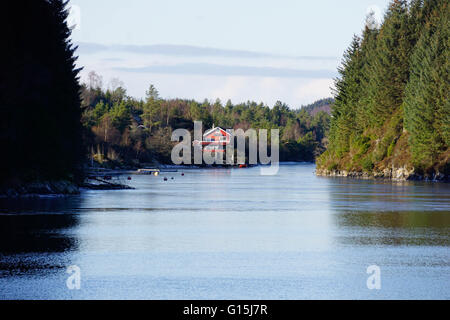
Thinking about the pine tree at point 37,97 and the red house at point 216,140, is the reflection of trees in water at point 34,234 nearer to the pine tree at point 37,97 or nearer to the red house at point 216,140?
the pine tree at point 37,97

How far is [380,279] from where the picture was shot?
2573 cm

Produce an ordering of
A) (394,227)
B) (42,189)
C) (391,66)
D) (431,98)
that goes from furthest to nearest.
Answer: (391,66)
(431,98)
(42,189)
(394,227)

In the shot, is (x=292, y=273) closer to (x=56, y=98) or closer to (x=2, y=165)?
(x=2, y=165)

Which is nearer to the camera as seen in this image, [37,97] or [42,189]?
[42,189]

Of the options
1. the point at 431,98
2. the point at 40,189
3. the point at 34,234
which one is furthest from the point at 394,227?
the point at 431,98

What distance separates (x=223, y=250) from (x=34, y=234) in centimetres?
1027

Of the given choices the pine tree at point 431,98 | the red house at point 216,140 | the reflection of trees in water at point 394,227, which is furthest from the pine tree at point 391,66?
the red house at point 216,140

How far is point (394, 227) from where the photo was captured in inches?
1672

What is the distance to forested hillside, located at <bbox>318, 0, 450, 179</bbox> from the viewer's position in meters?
99.6

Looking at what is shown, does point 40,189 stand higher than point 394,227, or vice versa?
point 40,189

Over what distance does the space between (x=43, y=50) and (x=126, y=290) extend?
45001 mm

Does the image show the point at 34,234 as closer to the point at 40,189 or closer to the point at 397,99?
the point at 40,189

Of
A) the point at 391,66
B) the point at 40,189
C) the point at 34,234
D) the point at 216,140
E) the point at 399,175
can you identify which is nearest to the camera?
the point at 34,234

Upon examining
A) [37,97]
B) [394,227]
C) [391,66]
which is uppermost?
[391,66]
